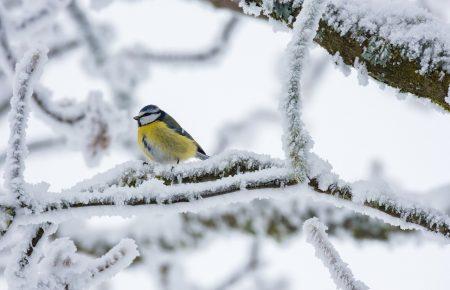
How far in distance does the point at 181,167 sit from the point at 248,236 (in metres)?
1.82

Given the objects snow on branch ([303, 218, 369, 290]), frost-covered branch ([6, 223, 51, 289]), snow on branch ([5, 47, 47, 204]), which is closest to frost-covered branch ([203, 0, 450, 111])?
snow on branch ([303, 218, 369, 290])

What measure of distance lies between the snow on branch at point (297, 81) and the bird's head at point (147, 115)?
2.87m

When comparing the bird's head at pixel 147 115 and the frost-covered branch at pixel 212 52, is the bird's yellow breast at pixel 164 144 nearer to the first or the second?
the bird's head at pixel 147 115

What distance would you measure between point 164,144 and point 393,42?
2489 mm

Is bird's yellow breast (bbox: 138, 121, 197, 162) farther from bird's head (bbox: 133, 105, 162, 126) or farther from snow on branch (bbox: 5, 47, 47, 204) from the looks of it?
snow on branch (bbox: 5, 47, 47, 204)

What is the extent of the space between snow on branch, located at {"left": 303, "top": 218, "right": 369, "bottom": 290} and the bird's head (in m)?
2.84

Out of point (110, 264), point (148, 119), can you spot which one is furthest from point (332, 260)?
point (148, 119)

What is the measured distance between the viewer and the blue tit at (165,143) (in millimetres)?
3703

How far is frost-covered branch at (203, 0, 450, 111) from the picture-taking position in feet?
4.28

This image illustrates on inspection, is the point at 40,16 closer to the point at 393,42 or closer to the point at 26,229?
the point at 26,229

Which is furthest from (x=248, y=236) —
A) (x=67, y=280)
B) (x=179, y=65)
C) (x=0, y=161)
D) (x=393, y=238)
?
(x=67, y=280)

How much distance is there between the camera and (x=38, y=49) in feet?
4.06

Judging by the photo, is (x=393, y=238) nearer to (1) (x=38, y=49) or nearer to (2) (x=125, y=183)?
(2) (x=125, y=183)

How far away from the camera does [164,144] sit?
12.2 feet
